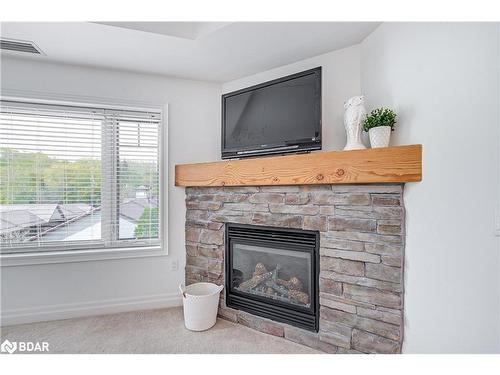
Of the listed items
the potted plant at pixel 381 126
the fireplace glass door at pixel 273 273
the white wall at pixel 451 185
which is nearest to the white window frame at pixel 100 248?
the fireplace glass door at pixel 273 273

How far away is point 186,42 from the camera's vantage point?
2197 mm

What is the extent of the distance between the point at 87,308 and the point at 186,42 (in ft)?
7.79

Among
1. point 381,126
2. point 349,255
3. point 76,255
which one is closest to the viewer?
point 381,126

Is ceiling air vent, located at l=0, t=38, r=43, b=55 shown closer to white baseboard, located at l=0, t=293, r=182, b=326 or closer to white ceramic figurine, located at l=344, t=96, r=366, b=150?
white baseboard, located at l=0, t=293, r=182, b=326

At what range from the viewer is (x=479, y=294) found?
4.58 feet

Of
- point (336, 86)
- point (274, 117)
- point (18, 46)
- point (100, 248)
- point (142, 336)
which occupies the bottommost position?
point (142, 336)

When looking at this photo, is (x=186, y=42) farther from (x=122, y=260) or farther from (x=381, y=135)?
(x=122, y=260)

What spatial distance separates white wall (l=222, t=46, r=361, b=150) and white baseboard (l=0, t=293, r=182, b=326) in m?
2.05

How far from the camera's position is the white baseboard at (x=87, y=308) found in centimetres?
246

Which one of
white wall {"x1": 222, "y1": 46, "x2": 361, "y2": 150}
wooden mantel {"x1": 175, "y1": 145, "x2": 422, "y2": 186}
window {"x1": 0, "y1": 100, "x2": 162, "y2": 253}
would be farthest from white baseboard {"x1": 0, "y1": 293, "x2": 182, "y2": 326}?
white wall {"x1": 222, "y1": 46, "x2": 361, "y2": 150}

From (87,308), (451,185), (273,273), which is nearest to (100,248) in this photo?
(87,308)

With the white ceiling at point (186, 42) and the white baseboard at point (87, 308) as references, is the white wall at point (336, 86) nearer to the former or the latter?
the white ceiling at point (186, 42)

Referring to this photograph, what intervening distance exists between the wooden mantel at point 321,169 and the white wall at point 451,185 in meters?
0.11
